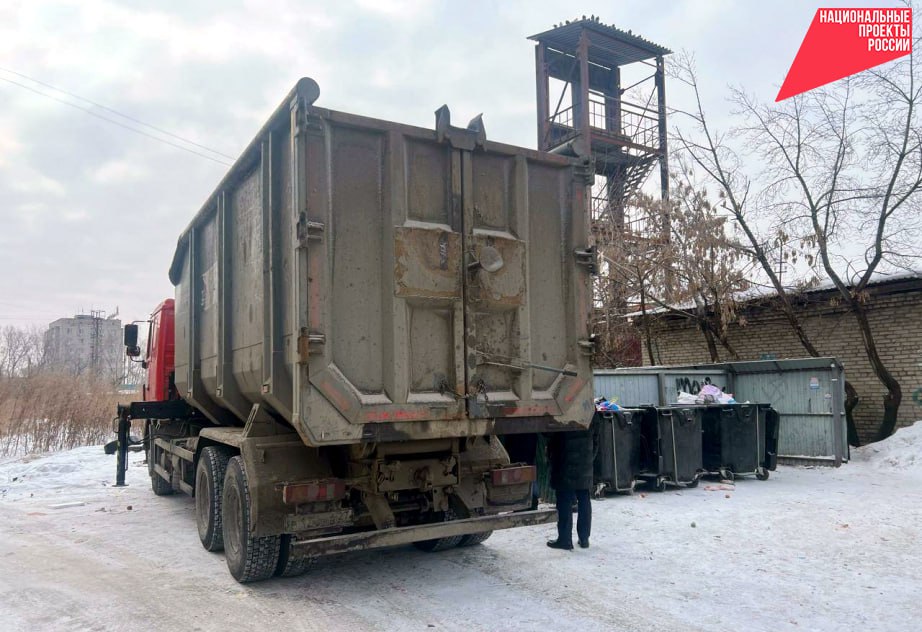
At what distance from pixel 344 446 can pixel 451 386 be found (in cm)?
92

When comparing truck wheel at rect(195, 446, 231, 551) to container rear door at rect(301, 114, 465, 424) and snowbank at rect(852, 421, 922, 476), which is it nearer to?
container rear door at rect(301, 114, 465, 424)

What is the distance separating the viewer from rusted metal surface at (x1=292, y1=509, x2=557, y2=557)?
181 inches

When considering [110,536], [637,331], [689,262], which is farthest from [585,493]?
[637,331]

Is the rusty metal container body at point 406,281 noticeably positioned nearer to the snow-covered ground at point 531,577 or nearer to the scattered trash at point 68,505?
the snow-covered ground at point 531,577

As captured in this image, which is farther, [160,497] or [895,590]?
[160,497]

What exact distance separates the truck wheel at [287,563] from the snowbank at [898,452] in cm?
1072

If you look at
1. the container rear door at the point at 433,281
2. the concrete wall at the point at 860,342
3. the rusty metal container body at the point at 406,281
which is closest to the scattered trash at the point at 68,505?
the rusty metal container body at the point at 406,281

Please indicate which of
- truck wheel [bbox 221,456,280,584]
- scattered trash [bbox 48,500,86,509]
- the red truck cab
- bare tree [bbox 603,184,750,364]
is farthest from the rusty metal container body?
bare tree [bbox 603,184,750,364]

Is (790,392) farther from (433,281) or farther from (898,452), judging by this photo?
(433,281)

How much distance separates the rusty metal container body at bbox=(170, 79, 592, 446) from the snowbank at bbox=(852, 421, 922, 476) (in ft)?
30.3

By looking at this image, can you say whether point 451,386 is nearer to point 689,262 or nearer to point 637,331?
point 689,262

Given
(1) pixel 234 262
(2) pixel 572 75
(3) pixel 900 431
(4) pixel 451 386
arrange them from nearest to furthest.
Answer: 1. (4) pixel 451 386
2. (1) pixel 234 262
3. (3) pixel 900 431
4. (2) pixel 572 75

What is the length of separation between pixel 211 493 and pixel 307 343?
2.37 metres

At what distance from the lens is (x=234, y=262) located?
627cm
